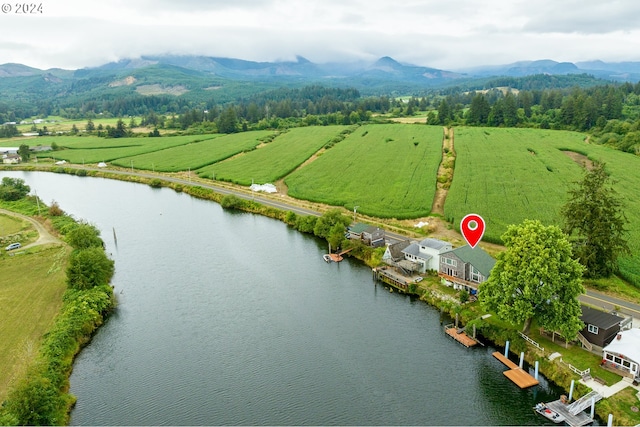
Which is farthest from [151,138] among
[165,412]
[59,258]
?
[165,412]

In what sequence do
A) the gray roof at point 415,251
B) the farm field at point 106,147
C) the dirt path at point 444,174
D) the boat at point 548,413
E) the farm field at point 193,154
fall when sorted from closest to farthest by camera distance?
the boat at point 548,413
the gray roof at point 415,251
the dirt path at point 444,174
the farm field at point 193,154
the farm field at point 106,147

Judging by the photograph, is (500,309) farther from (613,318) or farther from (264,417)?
(264,417)

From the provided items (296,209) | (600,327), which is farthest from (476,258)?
(296,209)

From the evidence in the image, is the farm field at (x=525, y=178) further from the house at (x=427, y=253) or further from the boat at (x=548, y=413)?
the boat at (x=548, y=413)

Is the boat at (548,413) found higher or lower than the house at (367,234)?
lower

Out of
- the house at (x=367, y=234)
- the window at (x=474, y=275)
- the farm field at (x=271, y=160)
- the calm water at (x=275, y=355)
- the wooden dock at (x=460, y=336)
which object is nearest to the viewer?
the calm water at (x=275, y=355)

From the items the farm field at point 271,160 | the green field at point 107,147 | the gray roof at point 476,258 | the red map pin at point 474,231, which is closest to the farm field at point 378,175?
the farm field at point 271,160

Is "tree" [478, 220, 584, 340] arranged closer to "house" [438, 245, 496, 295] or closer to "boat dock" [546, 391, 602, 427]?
"boat dock" [546, 391, 602, 427]
